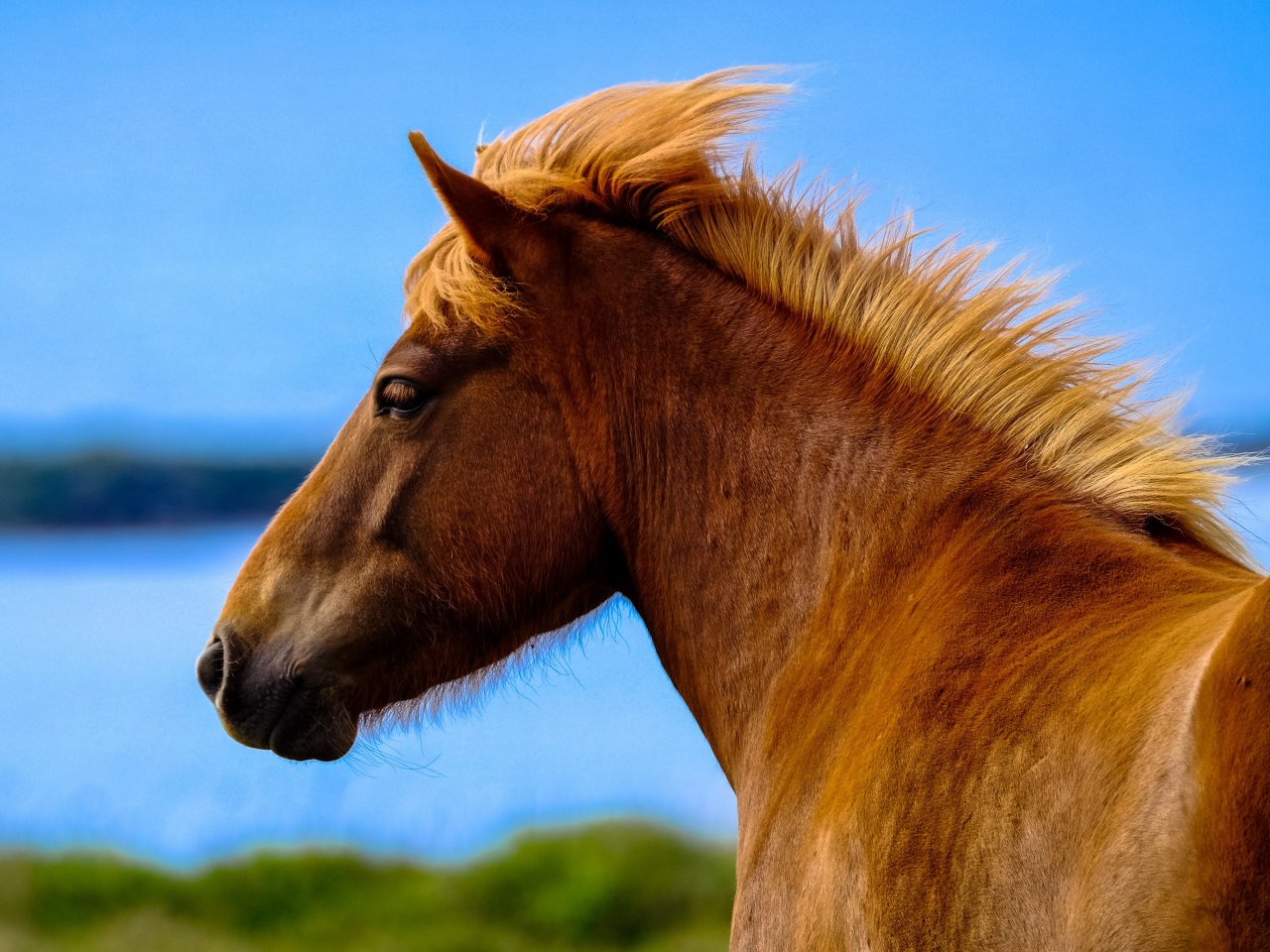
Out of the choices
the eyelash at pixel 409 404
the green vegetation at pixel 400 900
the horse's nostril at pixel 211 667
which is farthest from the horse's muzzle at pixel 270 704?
the green vegetation at pixel 400 900

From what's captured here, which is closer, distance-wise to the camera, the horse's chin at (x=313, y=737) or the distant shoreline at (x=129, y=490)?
the horse's chin at (x=313, y=737)

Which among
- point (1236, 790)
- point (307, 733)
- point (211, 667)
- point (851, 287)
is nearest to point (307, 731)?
point (307, 733)

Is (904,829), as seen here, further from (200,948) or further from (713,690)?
(200,948)

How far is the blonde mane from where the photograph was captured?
1938mm

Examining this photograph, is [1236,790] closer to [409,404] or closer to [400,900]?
[409,404]

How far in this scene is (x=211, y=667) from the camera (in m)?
2.46

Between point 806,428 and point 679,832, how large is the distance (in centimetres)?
407

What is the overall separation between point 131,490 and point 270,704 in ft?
8.51

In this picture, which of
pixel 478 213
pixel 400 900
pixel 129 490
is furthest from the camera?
pixel 400 900

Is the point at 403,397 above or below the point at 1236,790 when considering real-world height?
above

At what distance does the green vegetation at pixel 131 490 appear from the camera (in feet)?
14.9

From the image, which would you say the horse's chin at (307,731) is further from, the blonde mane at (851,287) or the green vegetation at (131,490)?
the green vegetation at (131,490)

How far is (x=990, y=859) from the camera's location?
4.73 feet

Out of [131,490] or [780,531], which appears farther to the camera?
[131,490]
